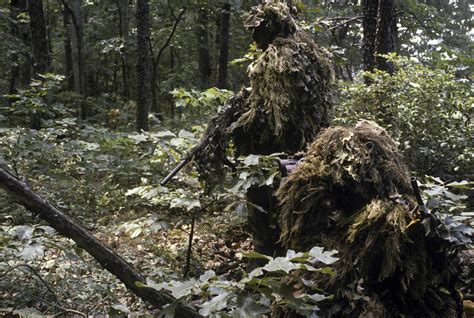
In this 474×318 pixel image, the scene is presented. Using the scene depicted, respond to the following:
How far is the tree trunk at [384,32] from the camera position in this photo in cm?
670

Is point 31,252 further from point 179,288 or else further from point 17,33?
point 17,33

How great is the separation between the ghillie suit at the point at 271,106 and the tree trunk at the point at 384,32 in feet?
13.9

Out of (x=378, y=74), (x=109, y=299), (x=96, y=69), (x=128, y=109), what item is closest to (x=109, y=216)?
(x=109, y=299)

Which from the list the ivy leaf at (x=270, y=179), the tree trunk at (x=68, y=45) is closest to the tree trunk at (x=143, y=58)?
the ivy leaf at (x=270, y=179)

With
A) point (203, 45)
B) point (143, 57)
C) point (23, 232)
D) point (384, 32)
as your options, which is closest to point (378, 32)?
point (384, 32)

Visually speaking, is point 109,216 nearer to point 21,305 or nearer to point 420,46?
point 21,305

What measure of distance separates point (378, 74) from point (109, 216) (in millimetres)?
4263

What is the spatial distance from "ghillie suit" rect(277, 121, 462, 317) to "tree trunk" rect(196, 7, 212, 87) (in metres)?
11.1

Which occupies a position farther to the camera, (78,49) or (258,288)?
(78,49)

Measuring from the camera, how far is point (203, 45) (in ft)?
44.4

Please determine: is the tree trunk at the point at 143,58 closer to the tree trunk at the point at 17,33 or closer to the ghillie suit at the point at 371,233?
the tree trunk at the point at 17,33

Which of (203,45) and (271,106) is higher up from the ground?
(203,45)

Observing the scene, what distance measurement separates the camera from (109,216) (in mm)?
6566

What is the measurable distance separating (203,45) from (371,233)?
1242cm
